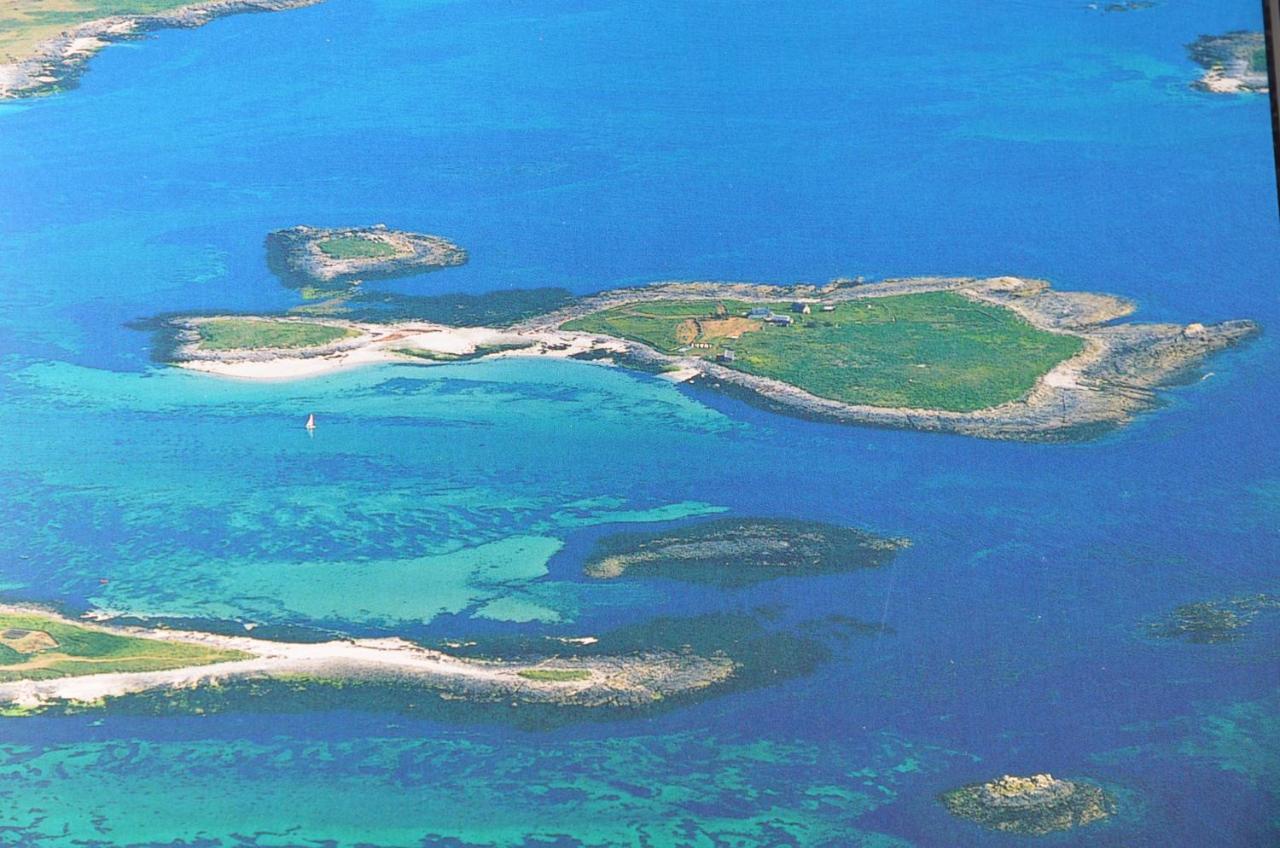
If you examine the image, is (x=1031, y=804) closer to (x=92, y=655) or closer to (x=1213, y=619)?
(x=1213, y=619)

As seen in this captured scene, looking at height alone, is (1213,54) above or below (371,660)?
above

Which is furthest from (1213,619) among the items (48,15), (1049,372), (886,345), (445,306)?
(48,15)

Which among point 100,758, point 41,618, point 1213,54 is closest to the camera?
point 100,758

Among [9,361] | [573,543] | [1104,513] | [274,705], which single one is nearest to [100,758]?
[274,705]

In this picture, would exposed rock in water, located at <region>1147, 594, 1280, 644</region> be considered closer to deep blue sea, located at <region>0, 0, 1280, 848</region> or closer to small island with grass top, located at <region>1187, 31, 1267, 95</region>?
deep blue sea, located at <region>0, 0, 1280, 848</region>

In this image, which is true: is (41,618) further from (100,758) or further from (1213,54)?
(1213,54)

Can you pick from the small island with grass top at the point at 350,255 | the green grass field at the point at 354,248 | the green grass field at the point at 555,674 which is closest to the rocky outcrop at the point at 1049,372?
the small island with grass top at the point at 350,255
